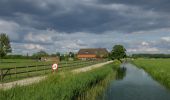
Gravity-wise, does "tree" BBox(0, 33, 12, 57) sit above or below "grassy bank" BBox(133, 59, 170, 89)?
above

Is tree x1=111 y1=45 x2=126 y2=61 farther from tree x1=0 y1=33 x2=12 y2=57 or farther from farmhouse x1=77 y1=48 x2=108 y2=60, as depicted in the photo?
tree x1=0 y1=33 x2=12 y2=57

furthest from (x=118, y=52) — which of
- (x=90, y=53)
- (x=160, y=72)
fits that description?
(x=160, y=72)

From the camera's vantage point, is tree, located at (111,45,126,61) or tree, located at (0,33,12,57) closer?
tree, located at (0,33,12,57)

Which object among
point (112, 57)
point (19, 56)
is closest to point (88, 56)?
point (112, 57)

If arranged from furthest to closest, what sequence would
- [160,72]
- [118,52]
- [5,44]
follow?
[118,52] → [5,44] → [160,72]

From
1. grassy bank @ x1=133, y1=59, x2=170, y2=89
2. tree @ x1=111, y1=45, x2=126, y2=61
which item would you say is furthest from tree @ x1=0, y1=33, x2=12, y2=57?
grassy bank @ x1=133, y1=59, x2=170, y2=89

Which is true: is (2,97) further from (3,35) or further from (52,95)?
(3,35)

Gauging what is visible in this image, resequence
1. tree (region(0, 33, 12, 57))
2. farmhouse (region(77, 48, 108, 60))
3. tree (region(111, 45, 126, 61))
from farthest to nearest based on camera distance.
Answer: farmhouse (region(77, 48, 108, 60)) → tree (region(111, 45, 126, 61)) → tree (region(0, 33, 12, 57))

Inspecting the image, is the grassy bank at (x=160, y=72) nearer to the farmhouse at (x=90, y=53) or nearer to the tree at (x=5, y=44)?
the tree at (x=5, y=44)

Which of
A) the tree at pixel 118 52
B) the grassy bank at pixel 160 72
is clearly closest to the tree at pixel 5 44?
the tree at pixel 118 52

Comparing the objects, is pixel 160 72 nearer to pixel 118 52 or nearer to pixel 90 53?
pixel 118 52

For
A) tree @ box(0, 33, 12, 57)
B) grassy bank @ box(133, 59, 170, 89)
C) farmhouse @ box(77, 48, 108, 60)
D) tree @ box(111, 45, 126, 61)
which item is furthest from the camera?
farmhouse @ box(77, 48, 108, 60)

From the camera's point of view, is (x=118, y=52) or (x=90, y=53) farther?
(x=90, y=53)

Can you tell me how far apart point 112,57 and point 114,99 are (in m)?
104
